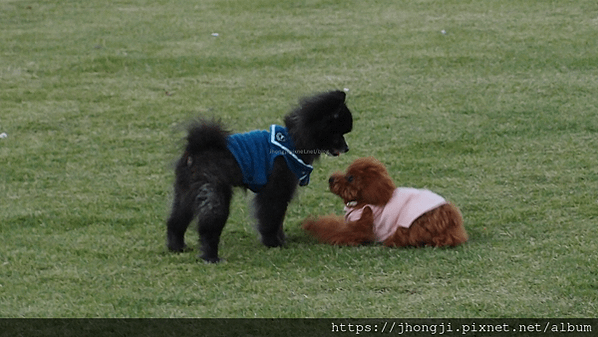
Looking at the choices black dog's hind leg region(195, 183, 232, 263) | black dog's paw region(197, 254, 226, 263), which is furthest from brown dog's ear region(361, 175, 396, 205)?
black dog's paw region(197, 254, 226, 263)

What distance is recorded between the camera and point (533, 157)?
6543mm

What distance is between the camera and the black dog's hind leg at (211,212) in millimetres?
4559

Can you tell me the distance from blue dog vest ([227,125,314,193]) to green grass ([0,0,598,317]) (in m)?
0.41

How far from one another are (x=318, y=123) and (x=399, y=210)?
2.37ft

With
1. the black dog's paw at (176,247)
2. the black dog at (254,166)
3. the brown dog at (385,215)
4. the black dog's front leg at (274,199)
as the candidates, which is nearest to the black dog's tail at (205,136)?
the black dog at (254,166)

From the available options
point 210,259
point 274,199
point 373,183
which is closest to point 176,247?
point 210,259

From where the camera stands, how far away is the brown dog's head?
4965 millimetres

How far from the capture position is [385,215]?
4.94 meters

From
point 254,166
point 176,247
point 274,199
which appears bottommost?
point 176,247

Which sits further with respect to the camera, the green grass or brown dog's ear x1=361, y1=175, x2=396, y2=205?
brown dog's ear x1=361, y1=175, x2=396, y2=205

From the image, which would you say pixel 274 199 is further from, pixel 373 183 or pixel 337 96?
pixel 337 96

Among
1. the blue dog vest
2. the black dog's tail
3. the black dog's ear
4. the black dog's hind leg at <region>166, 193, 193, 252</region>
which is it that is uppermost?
the black dog's ear

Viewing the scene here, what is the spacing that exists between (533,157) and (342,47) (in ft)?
13.1

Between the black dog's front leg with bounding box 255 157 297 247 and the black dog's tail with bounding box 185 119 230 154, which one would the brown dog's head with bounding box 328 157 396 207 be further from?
the black dog's tail with bounding box 185 119 230 154
